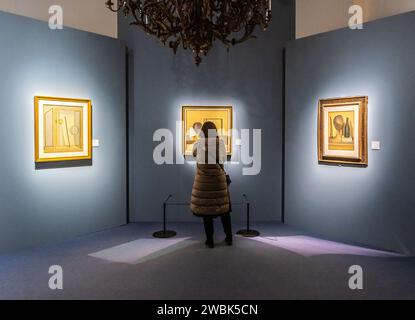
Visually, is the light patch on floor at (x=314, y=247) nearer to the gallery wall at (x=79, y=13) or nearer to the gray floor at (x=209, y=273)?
the gray floor at (x=209, y=273)

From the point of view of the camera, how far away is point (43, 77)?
4.84 m

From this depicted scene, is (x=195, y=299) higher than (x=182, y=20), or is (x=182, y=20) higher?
(x=182, y=20)

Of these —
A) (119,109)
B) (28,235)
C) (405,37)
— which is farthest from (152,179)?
(405,37)

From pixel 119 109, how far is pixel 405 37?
4.40m

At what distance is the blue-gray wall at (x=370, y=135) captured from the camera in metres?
4.46

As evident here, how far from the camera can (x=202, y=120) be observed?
593cm

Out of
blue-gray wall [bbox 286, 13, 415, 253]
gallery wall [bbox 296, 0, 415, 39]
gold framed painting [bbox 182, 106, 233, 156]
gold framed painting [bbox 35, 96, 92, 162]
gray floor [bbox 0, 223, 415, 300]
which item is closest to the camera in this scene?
gray floor [bbox 0, 223, 415, 300]

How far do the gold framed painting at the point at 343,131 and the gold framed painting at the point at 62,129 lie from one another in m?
3.67

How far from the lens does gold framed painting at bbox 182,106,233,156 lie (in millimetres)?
5930

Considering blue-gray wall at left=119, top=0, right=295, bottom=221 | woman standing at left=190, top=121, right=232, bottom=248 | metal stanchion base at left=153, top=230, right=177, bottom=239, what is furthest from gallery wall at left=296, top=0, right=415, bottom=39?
metal stanchion base at left=153, top=230, right=177, bottom=239

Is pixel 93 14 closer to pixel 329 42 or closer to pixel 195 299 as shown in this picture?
pixel 329 42

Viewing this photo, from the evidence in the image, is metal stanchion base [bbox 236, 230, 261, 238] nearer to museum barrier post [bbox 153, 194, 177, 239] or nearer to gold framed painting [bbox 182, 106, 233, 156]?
museum barrier post [bbox 153, 194, 177, 239]

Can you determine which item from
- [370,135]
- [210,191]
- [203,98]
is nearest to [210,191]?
[210,191]

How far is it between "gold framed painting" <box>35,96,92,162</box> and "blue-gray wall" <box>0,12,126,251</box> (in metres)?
0.11
